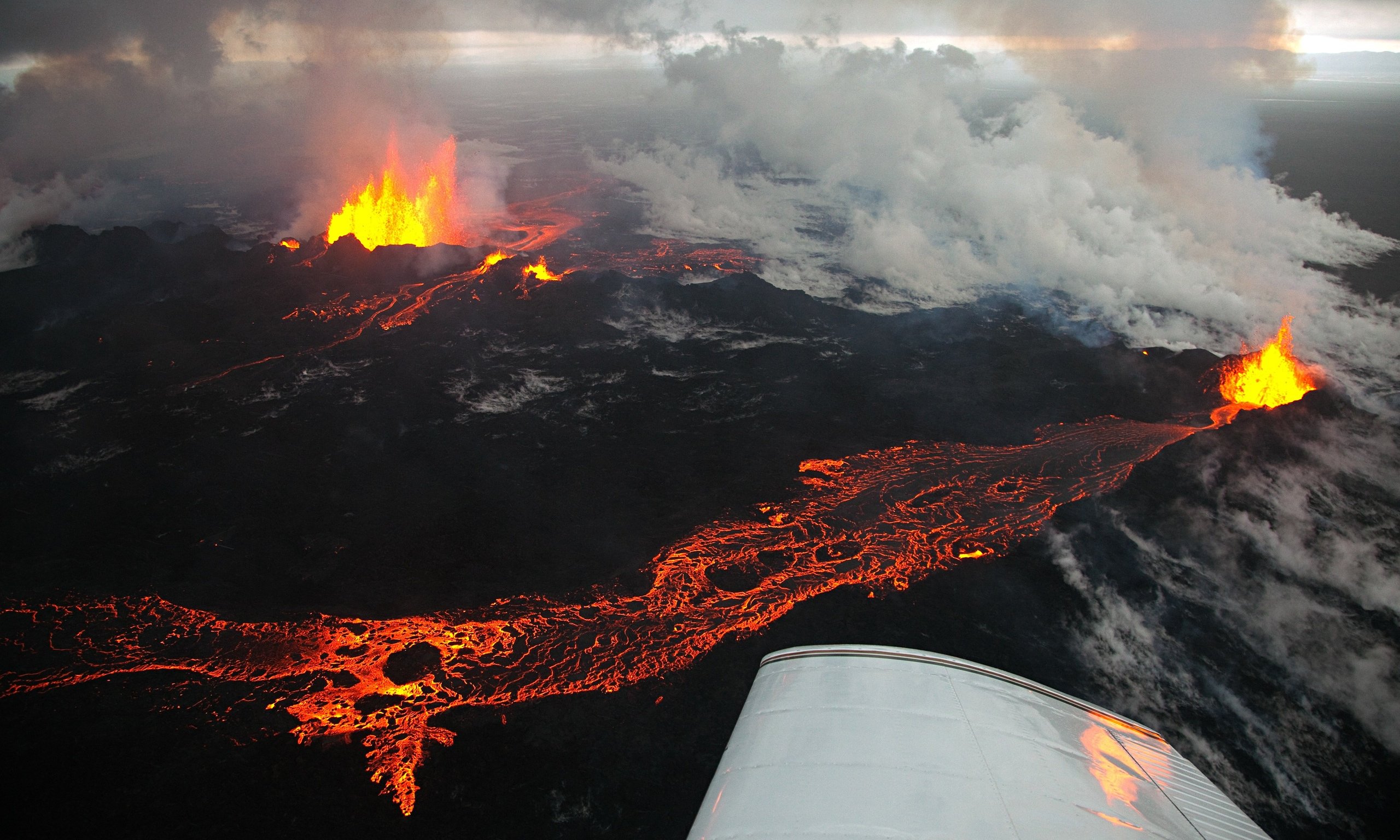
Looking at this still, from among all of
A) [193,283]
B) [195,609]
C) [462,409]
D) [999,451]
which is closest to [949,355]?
[999,451]

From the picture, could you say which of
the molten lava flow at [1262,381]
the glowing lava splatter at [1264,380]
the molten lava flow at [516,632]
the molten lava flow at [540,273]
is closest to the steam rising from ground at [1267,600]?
the molten lava flow at [516,632]

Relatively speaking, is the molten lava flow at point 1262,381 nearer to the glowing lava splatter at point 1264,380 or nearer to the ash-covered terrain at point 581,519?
the glowing lava splatter at point 1264,380

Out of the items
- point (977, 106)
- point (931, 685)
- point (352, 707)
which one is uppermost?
point (977, 106)

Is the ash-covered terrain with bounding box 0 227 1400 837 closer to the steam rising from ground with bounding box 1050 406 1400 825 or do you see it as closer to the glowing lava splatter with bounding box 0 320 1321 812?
the steam rising from ground with bounding box 1050 406 1400 825

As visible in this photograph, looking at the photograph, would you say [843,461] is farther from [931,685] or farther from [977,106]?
[977,106]

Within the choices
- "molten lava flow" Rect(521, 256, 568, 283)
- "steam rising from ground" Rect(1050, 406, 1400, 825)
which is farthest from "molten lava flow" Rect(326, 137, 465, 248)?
"steam rising from ground" Rect(1050, 406, 1400, 825)
